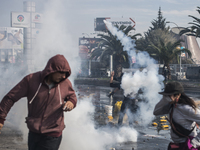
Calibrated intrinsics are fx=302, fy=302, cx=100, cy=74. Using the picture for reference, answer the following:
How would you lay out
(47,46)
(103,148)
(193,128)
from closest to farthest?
(193,128)
(103,148)
(47,46)

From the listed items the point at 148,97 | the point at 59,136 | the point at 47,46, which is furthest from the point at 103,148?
the point at 47,46

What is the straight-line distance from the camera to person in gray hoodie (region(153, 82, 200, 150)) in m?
3.35

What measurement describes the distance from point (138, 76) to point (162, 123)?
5.16ft

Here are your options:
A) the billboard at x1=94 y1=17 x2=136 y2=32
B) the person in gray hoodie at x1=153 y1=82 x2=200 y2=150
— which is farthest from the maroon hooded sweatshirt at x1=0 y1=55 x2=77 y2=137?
the billboard at x1=94 y1=17 x2=136 y2=32

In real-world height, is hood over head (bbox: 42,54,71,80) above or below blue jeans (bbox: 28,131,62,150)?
above

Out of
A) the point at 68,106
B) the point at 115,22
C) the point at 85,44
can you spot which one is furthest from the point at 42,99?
the point at 115,22

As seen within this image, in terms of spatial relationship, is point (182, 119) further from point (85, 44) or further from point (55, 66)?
point (85, 44)

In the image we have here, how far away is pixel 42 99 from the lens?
3.16 meters

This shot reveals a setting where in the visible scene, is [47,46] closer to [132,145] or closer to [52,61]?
[132,145]

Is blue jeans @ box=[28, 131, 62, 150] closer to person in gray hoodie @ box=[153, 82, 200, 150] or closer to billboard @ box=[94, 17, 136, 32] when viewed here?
person in gray hoodie @ box=[153, 82, 200, 150]

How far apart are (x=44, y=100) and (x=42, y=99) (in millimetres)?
23

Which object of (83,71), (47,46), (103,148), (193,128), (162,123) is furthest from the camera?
(83,71)

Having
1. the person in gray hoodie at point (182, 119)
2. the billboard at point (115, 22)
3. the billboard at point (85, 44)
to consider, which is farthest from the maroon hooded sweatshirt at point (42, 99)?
the billboard at point (115, 22)

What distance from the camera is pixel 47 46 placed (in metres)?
16.8
